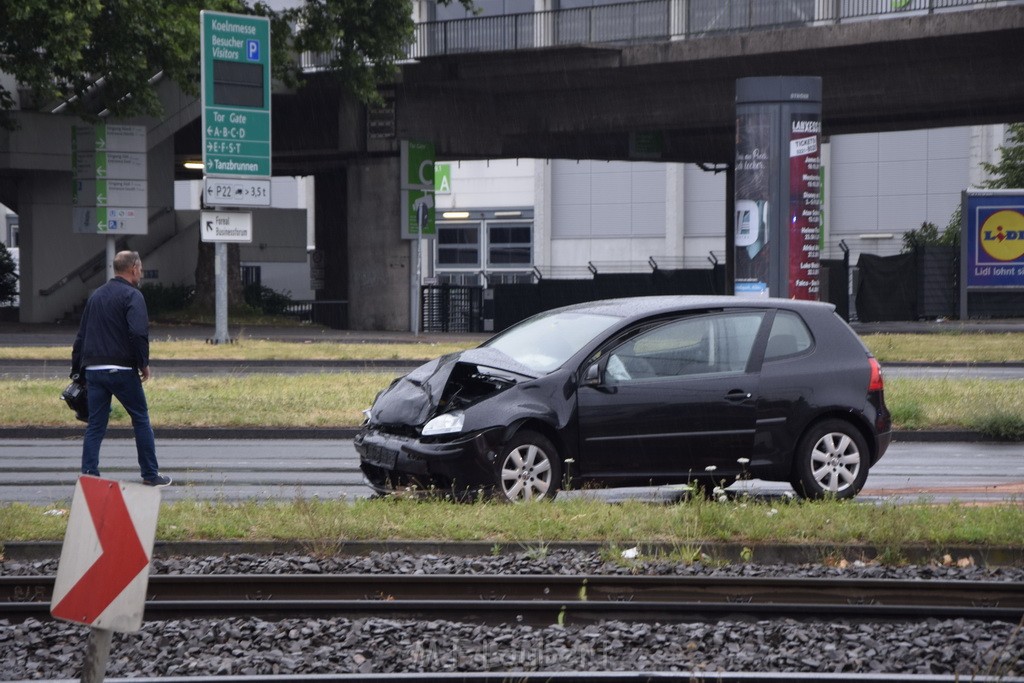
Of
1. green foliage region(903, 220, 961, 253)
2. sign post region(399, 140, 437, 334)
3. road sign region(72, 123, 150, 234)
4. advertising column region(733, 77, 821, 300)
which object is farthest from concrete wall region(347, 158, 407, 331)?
green foliage region(903, 220, 961, 253)

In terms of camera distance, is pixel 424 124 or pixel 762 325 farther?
pixel 424 124

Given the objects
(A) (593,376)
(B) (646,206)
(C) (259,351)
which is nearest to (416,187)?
(C) (259,351)

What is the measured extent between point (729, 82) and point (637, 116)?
9.65 ft

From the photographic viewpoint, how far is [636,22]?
1273 inches

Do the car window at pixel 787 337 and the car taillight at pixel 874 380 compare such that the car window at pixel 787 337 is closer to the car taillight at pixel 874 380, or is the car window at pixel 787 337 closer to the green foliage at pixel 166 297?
the car taillight at pixel 874 380

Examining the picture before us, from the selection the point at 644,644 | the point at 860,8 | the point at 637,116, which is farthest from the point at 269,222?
the point at 644,644

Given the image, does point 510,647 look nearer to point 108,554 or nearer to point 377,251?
point 108,554

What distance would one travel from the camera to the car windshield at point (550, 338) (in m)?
9.92

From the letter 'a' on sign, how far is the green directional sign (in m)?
21.5

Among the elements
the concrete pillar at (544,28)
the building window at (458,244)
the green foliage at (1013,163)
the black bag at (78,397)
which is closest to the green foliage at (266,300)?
the concrete pillar at (544,28)

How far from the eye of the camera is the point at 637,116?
3606 cm

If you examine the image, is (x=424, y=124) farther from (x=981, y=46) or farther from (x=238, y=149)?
(x=981, y=46)

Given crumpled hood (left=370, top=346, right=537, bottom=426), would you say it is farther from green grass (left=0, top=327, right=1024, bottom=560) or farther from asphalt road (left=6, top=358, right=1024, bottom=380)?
asphalt road (left=6, top=358, right=1024, bottom=380)

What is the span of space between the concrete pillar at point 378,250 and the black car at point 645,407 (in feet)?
84.7
